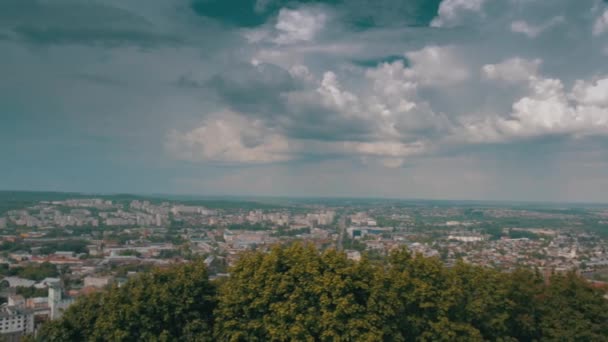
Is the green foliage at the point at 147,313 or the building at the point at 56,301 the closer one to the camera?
the green foliage at the point at 147,313

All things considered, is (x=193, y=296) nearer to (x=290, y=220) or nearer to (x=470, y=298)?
(x=470, y=298)

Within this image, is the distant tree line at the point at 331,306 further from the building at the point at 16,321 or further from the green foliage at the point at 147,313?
the building at the point at 16,321

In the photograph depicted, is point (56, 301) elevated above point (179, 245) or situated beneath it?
elevated above

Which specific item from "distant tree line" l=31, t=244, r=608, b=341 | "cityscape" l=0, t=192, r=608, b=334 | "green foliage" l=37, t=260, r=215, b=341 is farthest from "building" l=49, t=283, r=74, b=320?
"green foliage" l=37, t=260, r=215, b=341

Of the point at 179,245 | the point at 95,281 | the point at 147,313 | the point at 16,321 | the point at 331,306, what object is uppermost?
the point at 331,306

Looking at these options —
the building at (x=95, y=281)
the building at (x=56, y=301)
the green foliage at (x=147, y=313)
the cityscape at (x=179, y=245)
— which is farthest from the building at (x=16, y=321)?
the green foliage at (x=147, y=313)

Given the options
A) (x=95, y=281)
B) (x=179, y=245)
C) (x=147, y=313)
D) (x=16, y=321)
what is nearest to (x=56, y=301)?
(x=16, y=321)

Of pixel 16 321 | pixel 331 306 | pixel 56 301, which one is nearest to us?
pixel 331 306

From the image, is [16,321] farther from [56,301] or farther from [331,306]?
[331,306]

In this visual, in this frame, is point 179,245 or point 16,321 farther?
point 179,245
